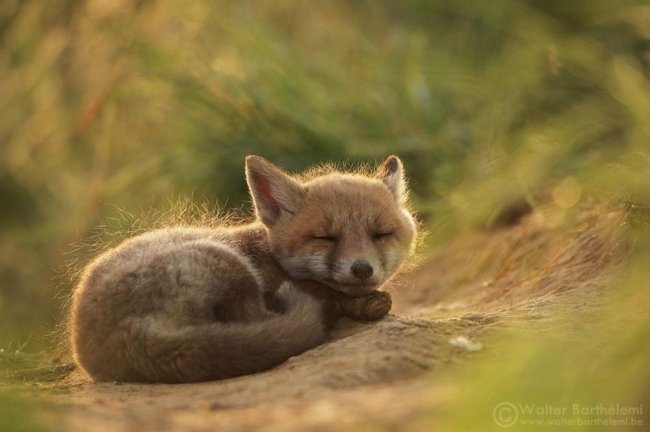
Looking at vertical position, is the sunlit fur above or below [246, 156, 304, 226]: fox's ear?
below

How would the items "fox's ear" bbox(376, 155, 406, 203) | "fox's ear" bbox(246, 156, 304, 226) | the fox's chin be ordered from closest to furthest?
1. the fox's chin
2. "fox's ear" bbox(246, 156, 304, 226)
3. "fox's ear" bbox(376, 155, 406, 203)

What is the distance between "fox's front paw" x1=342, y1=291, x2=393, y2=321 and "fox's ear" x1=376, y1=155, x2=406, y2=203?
85 cm

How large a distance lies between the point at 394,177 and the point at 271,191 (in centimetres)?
72

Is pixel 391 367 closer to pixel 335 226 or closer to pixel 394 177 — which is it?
pixel 335 226

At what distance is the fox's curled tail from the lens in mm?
3518

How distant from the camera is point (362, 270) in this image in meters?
4.06

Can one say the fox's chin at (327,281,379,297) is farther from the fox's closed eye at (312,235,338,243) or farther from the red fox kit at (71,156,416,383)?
the fox's closed eye at (312,235,338,243)

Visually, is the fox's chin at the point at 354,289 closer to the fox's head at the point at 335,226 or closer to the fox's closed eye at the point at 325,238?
the fox's head at the point at 335,226

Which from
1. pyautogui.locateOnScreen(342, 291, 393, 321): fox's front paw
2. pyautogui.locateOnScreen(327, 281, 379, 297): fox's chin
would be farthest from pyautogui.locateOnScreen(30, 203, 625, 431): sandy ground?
pyautogui.locateOnScreen(327, 281, 379, 297): fox's chin

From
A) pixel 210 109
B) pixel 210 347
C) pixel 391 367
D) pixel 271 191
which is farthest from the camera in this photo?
pixel 210 109

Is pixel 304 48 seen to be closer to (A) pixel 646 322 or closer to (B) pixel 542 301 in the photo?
(B) pixel 542 301

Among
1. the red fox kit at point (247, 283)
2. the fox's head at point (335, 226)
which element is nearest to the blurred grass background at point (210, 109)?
the fox's head at point (335, 226)

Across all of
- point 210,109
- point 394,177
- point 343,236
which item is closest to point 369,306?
point 343,236

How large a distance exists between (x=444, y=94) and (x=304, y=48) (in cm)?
198
